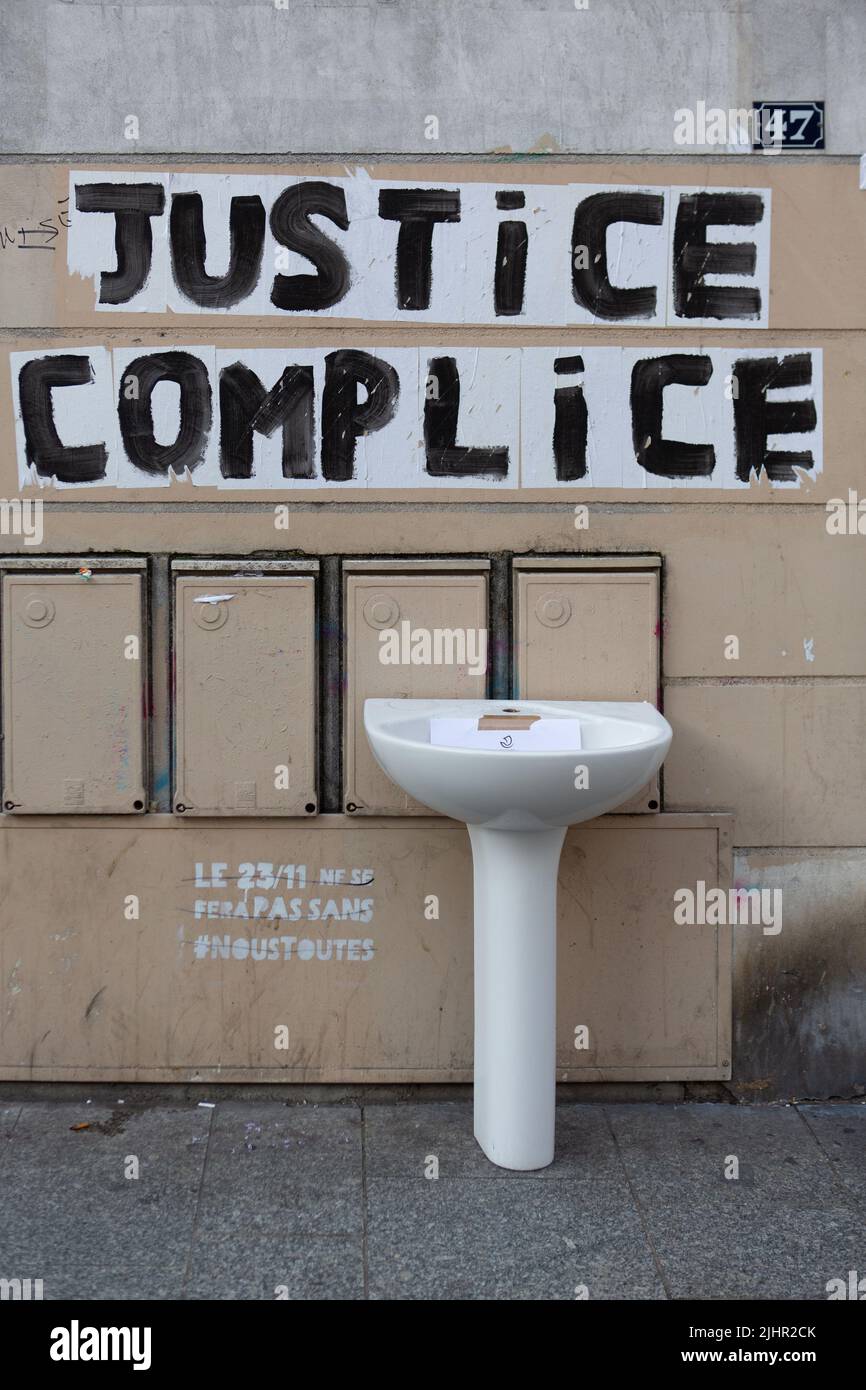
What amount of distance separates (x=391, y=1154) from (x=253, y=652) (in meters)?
1.38

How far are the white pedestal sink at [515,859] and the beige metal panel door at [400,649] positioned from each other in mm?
173

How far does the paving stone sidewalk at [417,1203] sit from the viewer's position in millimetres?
2641

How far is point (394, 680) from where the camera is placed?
340cm

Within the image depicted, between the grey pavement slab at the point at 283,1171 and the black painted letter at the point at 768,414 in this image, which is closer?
the grey pavement slab at the point at 283,1171

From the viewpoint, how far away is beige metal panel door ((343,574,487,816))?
3.39 meters

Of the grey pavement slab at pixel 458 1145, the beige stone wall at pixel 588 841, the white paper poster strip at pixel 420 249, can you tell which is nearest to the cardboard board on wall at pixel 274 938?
the beige stone wall at pixel 588 841

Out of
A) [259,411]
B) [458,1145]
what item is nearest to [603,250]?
[259,411]

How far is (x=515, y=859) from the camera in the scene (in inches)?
118

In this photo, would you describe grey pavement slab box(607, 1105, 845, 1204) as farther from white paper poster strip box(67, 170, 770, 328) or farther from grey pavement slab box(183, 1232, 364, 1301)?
white paper poster strip box(67, 170, 770, 328)

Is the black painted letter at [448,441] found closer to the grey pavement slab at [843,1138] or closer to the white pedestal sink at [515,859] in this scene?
the white pedestal sink at [515,859]

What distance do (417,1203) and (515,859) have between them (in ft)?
2.78

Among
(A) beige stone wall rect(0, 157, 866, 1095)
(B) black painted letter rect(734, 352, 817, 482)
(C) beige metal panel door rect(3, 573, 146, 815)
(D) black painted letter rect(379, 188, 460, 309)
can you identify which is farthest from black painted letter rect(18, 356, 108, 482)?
(B) black painted letter rect(734, 352, 817, 482)

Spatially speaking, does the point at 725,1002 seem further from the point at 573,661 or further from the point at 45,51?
the point at 45,51

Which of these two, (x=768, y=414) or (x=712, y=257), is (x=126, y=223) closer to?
(x=712, y=257)
